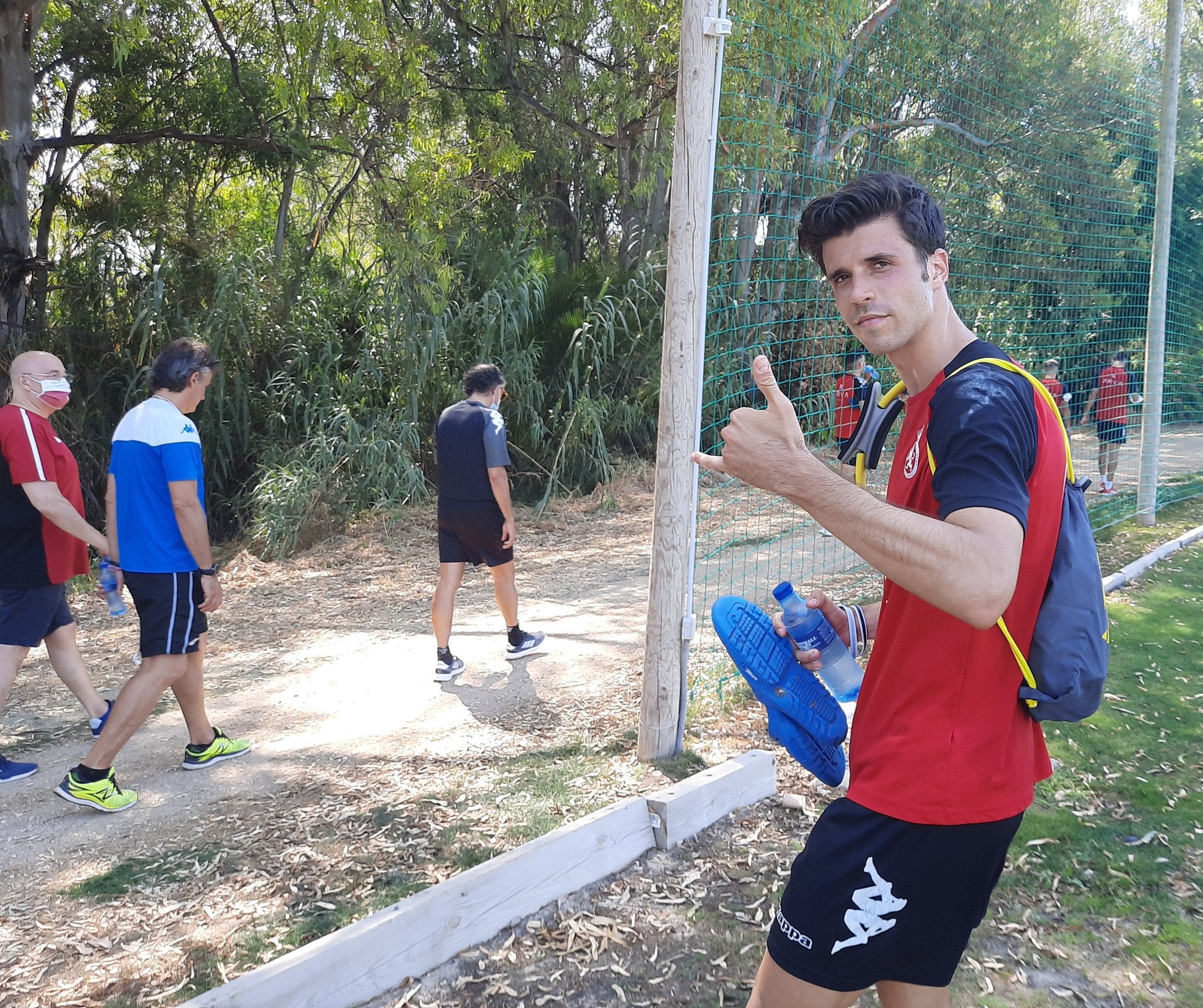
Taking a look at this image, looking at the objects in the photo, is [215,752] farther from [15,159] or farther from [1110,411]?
[1110,411]

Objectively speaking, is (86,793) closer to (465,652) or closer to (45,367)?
(45,367)

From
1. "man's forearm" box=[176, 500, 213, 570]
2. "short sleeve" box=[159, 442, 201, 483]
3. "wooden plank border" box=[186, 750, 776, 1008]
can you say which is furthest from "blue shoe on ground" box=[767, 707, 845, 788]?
"short sleeve" box=[159, 442, 201, 483]

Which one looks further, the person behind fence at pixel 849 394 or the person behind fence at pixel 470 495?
the person behind fence at pixel 470 495

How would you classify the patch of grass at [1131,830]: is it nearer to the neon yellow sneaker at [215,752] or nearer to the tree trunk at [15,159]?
the neon yellow sneaker at [215,752]

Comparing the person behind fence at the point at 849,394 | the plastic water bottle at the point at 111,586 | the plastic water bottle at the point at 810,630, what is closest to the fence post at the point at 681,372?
the person behind fence at the point at 849,394

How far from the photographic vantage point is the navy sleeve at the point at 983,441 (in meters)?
1.49

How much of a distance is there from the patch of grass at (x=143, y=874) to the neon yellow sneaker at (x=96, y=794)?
20.8 inches

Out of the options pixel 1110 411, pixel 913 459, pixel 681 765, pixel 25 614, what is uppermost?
pixel 913 459

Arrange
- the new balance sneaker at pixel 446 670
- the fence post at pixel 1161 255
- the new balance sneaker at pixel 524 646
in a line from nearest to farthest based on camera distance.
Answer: the new balance sneaker at pixel 446 670
the new balance sneaker at pixel 524 646
the fence post at pixel 1161 255

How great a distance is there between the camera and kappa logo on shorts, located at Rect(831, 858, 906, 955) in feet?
5.70

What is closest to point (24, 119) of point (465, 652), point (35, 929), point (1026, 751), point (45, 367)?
point (45, 367)

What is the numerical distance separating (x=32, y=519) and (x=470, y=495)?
2.22 meters

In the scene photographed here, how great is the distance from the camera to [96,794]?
4.12 m

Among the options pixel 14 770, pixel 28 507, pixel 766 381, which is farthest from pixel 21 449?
pixel 766 381
